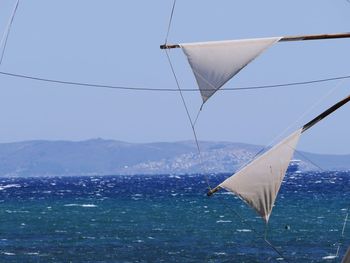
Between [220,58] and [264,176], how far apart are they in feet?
10.3

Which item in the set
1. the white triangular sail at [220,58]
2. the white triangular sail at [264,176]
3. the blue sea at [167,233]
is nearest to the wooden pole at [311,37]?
the white triangular sail at [220,58]

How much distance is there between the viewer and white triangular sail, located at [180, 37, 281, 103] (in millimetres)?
28000

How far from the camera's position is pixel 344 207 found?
104m

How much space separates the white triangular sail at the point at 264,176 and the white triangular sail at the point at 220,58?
2107 millimetres

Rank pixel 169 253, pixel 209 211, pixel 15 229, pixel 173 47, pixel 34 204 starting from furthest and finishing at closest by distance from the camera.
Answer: pixel 34 204 < pixel 209 211 < pixel 15 229 < pixel 169 253 < pixel 173 47

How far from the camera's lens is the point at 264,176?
2878 cm

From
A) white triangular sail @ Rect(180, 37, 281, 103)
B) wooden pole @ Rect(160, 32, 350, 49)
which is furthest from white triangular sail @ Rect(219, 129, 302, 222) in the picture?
wooden pole @ Rect(160, 32, 350, 49)

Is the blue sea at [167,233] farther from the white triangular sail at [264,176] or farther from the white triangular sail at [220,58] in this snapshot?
the white triangular sail at [220,58]

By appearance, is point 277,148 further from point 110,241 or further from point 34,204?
point 34,204

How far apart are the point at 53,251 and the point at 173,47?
110 feet

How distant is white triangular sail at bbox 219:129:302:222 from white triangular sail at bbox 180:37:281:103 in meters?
2.11

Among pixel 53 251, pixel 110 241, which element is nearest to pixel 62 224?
pixel 110 241

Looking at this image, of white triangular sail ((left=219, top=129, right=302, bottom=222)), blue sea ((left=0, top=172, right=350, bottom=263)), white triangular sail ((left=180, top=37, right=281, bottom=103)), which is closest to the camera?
white triangular sail ((left=180, top=37, right=281, bottom=103))

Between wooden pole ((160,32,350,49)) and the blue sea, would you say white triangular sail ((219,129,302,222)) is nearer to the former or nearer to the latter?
wooden pole ((160,32,350,49))
